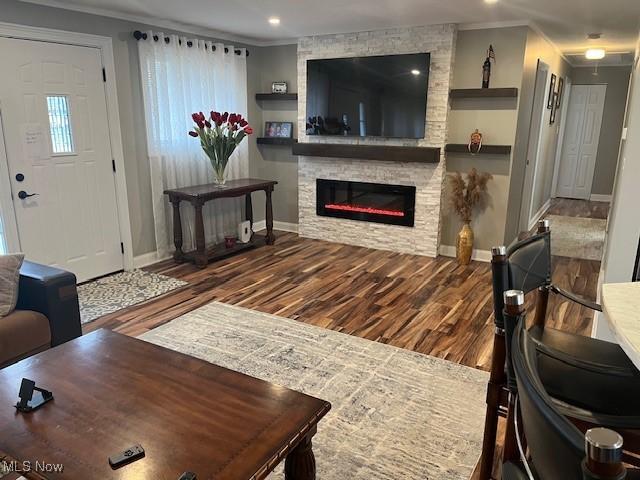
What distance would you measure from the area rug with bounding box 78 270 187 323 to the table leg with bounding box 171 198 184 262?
1.41ft

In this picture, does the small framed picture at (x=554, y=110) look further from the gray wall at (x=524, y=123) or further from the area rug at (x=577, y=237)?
the area rug at (x=577, y=237)

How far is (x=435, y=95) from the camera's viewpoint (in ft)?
16.0

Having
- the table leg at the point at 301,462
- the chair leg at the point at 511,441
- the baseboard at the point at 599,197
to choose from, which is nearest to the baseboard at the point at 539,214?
the baseboard at the point at 599,197

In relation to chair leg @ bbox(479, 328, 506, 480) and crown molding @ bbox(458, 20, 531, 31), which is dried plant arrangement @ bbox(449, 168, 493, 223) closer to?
crown molding @ bbox(458, 20, 531, 31)

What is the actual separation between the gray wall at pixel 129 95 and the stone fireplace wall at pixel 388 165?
6.23 ft

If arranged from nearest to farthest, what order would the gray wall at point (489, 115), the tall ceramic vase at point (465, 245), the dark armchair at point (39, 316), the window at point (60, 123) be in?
the dark armchair at point (39, 316) → the window at point (60, 123) → the gray wall at point (489, 115) → the tall ceramic vase at point (465, 245)

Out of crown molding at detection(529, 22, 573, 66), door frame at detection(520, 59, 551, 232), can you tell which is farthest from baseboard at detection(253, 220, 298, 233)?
crown molding at detection(529, 22, 573, 66)

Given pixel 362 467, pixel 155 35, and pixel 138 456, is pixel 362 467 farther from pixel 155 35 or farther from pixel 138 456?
pixel 155 35

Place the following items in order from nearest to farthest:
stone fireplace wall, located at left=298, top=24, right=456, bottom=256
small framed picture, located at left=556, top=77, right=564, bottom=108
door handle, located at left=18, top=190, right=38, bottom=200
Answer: door handle, located at left=18, top=190, right=38, bottom=200 < stone fireplace wall, located at left=298, top=24, right=456, bottom=256 < small framed picture, located at left=556, top=77, right=564, bottom=108

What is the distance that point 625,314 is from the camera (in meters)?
1.33

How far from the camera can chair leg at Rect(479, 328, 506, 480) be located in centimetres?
154

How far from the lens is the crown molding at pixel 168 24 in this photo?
3856 millimetres

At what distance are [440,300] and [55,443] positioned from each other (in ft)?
10.5

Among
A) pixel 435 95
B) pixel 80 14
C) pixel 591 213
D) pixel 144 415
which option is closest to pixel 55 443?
pixel 144 415
